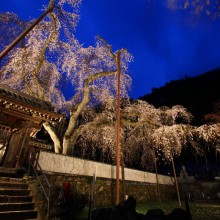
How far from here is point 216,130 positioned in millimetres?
12633

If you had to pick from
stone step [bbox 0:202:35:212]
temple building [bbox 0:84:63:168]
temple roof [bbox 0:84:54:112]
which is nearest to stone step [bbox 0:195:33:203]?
stone step [bbox 0:202:35:212]

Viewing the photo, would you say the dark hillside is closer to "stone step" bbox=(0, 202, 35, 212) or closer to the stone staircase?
the stone staircase

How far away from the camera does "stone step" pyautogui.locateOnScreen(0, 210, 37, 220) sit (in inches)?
273

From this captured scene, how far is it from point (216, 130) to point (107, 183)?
27.5ft

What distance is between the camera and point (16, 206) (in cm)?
751

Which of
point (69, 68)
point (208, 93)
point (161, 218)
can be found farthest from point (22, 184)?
point (208, 93)

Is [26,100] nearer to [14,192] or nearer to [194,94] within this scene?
[14,192]

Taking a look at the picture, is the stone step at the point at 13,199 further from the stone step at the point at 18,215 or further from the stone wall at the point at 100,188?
the stone wall at the point at 100,188

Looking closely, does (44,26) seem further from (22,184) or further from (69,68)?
(22,184)

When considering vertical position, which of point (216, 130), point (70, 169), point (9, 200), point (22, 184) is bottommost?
point (9, 200)

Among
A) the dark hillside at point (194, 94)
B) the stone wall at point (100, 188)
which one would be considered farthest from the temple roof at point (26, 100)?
the dark hillside at point (194, 94)

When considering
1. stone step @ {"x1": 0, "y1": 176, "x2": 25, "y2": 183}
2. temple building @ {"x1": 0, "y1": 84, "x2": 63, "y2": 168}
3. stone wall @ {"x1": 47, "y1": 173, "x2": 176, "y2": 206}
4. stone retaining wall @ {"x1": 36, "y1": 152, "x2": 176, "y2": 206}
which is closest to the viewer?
stone step @ {"x1": 0, "y1": 176, "x2": 25, "y2": 183}

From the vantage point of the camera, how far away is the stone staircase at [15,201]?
7162 millimetres

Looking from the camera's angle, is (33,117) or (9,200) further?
(33,117)
